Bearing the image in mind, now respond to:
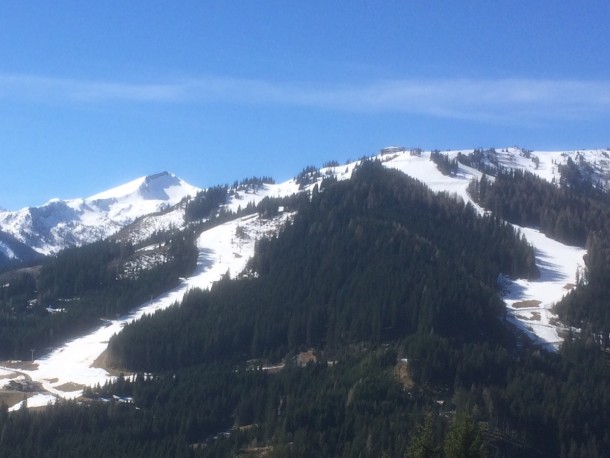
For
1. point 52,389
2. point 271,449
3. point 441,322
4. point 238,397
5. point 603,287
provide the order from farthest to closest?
point 603,287
point 441,322
point 52,389
point 238,397
point 271,449

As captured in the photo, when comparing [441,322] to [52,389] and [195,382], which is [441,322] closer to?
[195,382]

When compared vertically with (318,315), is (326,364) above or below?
below

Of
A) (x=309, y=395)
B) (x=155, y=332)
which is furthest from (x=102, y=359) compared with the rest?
(x=309, y=395)

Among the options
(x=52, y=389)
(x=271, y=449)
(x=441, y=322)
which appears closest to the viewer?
(x=271, y=449)

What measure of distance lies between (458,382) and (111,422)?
53.0 meters

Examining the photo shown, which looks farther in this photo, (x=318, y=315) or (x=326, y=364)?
(x=318, y=315)

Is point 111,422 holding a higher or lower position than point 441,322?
lower

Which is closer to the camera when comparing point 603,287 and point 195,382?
point 195,382

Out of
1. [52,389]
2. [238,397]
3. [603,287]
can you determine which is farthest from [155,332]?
[603,287]

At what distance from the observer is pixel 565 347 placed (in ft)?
522

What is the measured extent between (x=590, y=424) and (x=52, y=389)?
3414 inches

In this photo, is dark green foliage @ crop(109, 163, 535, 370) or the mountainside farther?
dark green foliage @ crop(109, 163, 535, 370)

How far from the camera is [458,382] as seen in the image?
5458 inches

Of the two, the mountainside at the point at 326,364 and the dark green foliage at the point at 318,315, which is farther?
the dark green foliage at the point at 318,315
